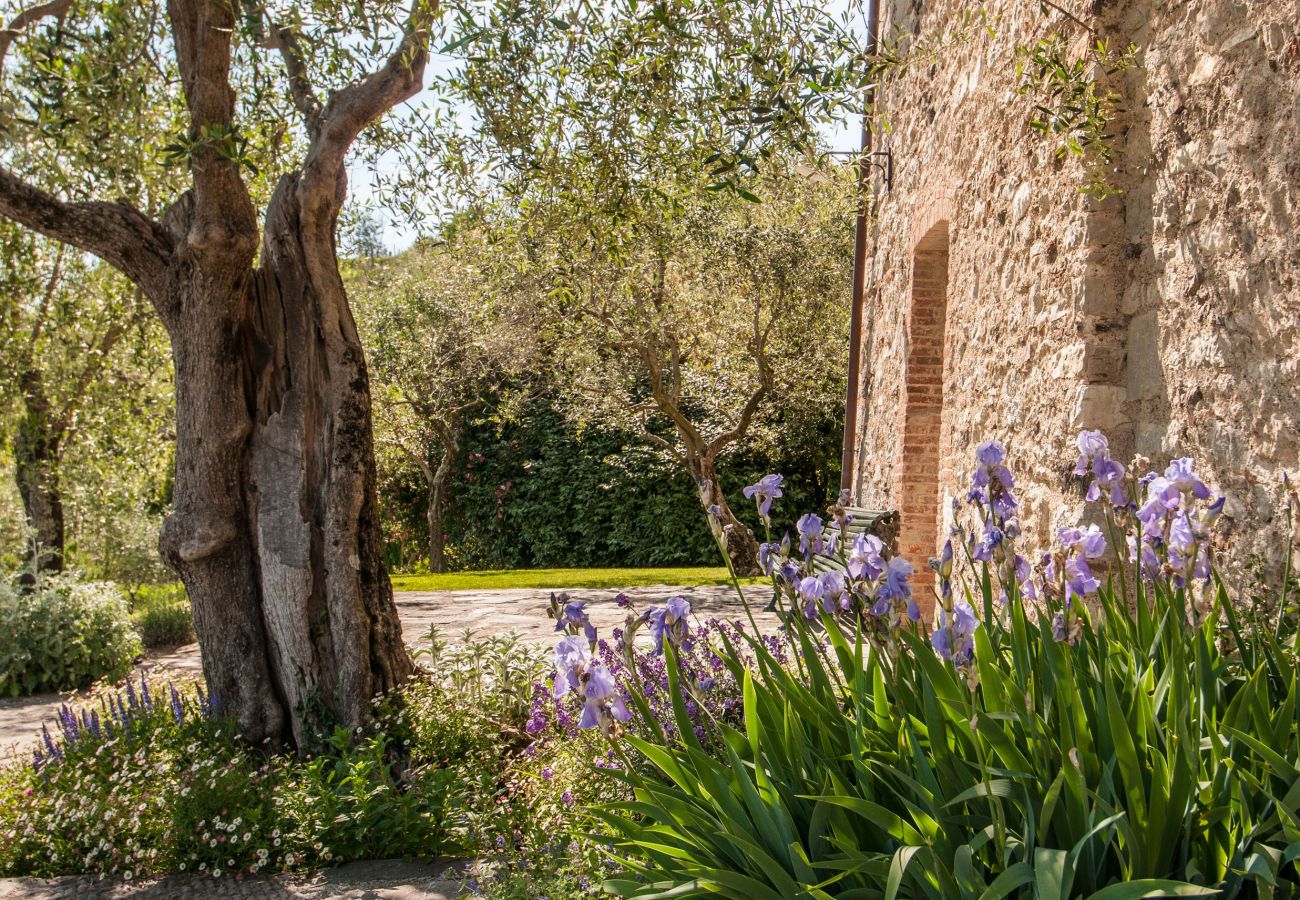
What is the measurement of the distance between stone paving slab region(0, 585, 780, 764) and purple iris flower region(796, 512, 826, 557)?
420 centimetres

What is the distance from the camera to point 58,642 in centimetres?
760

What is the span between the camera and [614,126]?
4832 mm

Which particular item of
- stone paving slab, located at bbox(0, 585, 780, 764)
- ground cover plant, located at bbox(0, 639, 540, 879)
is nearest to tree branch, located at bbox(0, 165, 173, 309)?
ground cover plant, located at bbox(0, 639, 540, 879)

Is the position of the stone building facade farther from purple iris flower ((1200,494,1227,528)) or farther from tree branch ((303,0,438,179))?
tree branch ((303,0,438,179))

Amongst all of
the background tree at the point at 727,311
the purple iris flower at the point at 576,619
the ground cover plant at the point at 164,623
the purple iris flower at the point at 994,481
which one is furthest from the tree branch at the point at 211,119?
the background tree at the point at 727,311

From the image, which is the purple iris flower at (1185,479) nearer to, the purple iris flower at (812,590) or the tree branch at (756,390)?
the purple iris flower at (812,590)

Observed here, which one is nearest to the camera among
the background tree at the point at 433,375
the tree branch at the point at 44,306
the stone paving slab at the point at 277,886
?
the stone paving slab at the point at 277,886

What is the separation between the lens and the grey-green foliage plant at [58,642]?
24.8ft

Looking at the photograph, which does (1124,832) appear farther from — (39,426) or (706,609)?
(39,426)

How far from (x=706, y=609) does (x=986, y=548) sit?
21.9 ft

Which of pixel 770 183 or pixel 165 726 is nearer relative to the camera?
pixel 165 726

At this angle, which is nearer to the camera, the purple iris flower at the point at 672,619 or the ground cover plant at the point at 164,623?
the purple iris flower at the point at 672,619

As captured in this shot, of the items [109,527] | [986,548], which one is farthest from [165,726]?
[109,527]

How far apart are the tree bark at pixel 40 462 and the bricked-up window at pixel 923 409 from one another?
290 inches
